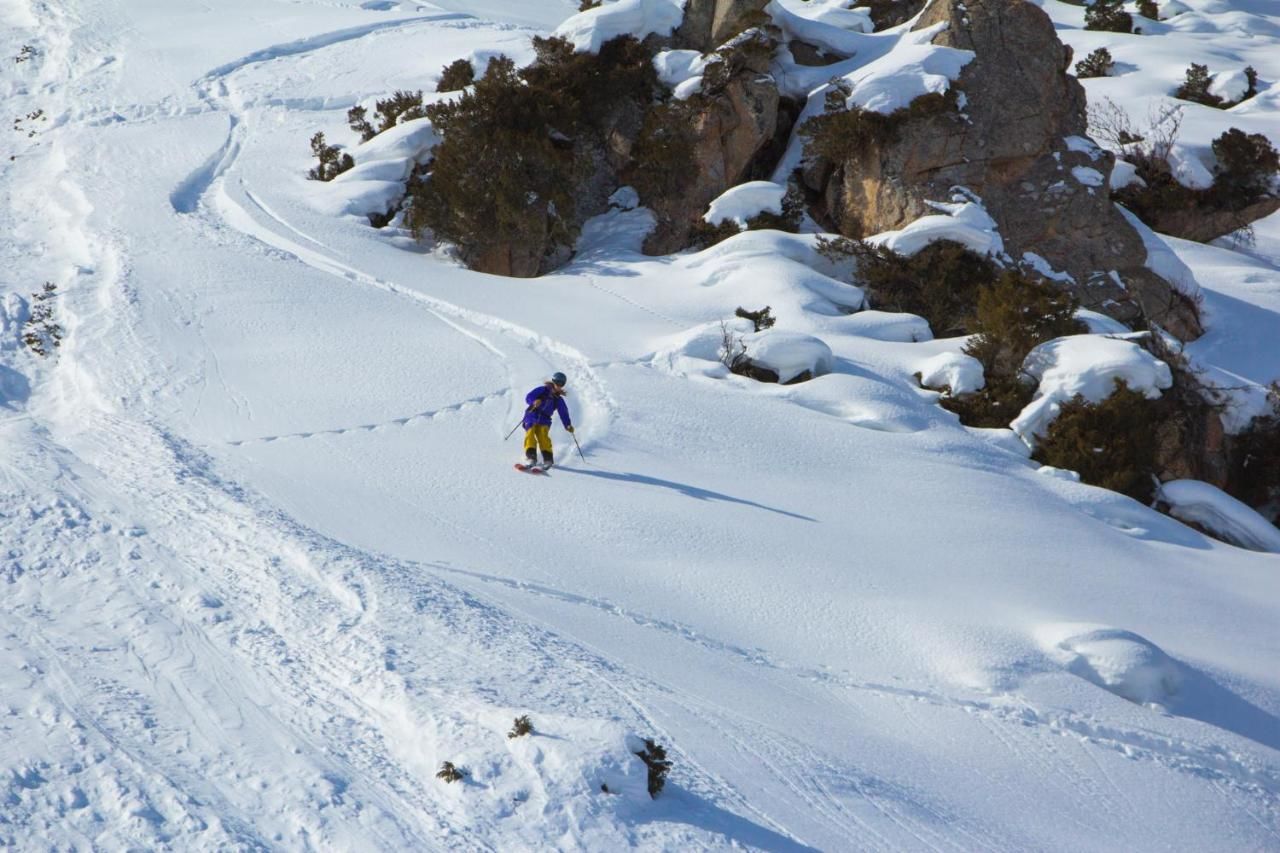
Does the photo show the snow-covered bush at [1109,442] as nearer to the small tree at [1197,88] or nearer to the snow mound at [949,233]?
the snow mound at [949,233]

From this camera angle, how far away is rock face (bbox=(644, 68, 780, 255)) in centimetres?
1709

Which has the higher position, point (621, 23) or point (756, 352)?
point (621, 23)

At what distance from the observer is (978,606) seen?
830 centimetres

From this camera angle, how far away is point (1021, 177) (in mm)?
16188

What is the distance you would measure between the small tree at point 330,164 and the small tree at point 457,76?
104 inches

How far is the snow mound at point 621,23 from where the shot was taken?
60.3 feet

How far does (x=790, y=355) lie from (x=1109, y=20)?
81.4 feet

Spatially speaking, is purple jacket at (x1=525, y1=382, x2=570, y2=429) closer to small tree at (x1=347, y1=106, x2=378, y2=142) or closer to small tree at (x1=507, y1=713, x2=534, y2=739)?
small tree at (x1=507, y1=713, x2=534, y2=739)

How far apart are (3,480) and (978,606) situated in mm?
8135

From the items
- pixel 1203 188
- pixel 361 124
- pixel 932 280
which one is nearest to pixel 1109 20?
pixel 1203 188

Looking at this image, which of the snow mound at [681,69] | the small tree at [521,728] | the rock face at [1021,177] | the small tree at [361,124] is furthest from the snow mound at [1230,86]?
the small tree at [521,728]

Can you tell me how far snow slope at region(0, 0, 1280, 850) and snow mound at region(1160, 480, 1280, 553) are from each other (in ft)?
2.85

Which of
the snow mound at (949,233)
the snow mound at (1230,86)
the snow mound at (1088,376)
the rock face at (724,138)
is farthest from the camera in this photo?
the snow mound at (1230,86)

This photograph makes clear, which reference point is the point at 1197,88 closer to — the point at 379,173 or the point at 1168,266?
the point at 1168,266
